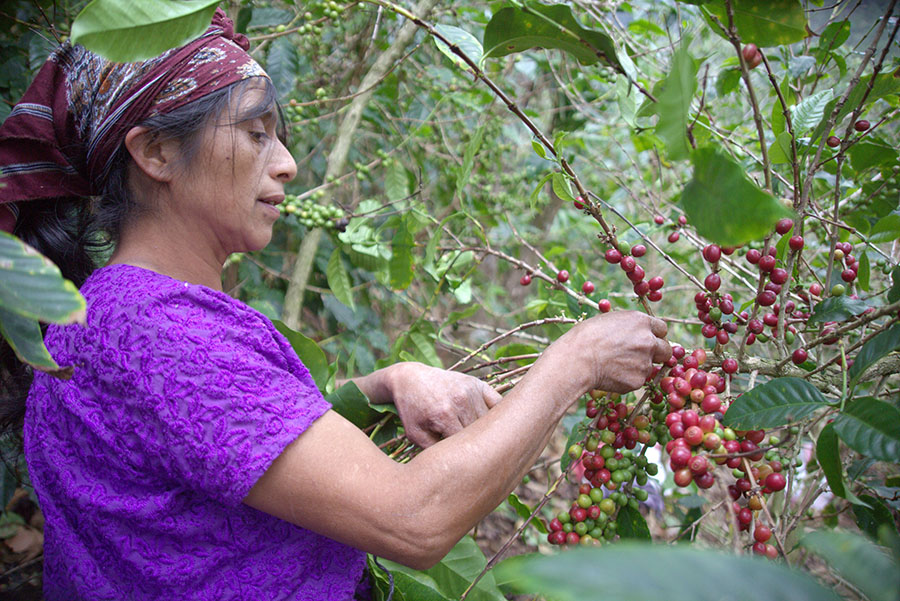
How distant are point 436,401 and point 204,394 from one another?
45cm

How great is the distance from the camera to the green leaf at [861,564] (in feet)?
1.34

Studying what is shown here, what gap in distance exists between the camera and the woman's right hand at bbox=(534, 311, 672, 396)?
1.03m

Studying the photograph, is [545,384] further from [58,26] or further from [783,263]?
[58,26]

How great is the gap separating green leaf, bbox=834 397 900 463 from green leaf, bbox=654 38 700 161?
44 cm

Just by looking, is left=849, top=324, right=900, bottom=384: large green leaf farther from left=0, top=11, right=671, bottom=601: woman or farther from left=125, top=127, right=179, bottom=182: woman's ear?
left=125, top=127, right=179, bottom=182: woman's ear

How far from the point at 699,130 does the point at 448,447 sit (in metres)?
1.06

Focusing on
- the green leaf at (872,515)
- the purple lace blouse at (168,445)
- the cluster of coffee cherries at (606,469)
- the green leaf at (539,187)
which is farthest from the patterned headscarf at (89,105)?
the green leaf at (872,515)

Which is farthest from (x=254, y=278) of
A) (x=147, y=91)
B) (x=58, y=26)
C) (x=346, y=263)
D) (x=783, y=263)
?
(x=783, y=263)

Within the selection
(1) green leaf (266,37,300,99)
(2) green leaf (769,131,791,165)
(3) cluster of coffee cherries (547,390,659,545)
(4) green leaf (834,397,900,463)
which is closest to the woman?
(3) cluster of coffee cherries (547,390,659,545)

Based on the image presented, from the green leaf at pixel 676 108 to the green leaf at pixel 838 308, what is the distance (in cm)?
61

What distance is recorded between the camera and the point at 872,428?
77 cm

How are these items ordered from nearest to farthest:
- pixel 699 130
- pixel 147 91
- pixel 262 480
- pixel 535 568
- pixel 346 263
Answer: pixel 535 568, pixel 262 480, pixel 147 91, pixel 699 130, pixel 346 263

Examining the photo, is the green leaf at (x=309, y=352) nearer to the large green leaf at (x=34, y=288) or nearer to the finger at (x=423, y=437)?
the finger at (x=423, y=437)

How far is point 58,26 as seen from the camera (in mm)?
2207
